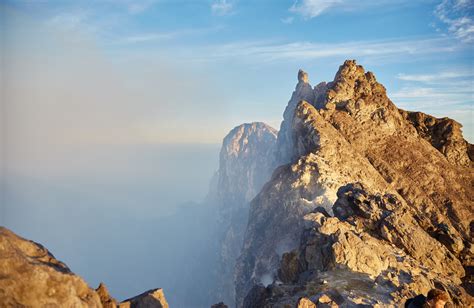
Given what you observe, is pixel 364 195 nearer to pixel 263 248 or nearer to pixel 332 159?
pixel 332 159

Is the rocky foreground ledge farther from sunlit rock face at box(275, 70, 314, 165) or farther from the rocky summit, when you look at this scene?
sunlit rock face at box(275, 70, 314, 165)

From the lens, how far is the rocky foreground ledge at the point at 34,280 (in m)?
11.7

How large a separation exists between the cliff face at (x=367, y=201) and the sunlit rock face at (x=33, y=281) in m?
13.4

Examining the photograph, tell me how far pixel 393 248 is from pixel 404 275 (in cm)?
496

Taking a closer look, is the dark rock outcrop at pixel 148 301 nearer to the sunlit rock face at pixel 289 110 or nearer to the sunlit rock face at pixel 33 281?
the sunlit rock face at pixel 33 281

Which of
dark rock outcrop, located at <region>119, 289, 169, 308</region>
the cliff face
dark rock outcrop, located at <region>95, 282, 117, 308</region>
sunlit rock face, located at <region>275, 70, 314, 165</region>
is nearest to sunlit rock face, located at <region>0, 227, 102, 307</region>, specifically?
dark rock outcrop, located at <region>95, 282, 117, 308</region>

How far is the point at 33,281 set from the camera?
12312 mm

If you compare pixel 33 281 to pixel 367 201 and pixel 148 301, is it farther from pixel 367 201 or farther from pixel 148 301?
pixel 367 201

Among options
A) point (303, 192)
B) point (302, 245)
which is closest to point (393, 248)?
point (302, 245)

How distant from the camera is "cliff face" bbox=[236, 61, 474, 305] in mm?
26156

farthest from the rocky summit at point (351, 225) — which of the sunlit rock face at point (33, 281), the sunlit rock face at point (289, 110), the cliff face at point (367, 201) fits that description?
the sunlit rock face at point (289, 110)

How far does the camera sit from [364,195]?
34.7 metres

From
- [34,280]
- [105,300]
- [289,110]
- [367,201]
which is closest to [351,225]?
[367,201]

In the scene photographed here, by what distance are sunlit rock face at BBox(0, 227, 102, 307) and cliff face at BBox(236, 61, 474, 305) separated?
13.4 m
